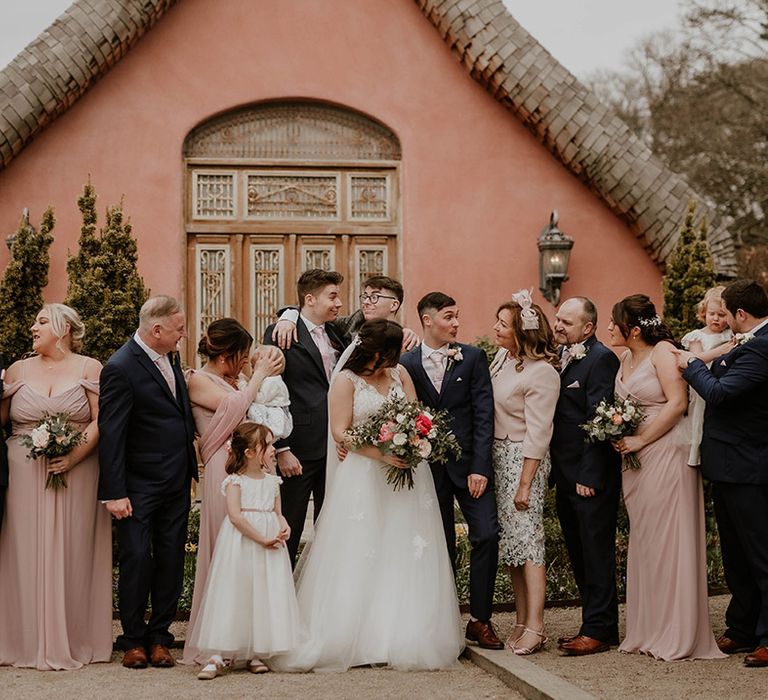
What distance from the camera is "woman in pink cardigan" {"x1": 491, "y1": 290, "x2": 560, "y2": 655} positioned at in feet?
23.1

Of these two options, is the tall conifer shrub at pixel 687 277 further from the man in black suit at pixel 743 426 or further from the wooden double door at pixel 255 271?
the man in black suit at pixel 743 426

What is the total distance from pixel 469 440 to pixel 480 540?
579 mm

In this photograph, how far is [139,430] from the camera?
6824mm

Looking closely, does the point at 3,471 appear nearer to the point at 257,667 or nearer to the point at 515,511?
the point at 257,667

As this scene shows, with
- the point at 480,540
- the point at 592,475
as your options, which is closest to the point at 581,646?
the point at 480,540

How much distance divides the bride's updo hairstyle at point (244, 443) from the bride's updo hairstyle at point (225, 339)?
0.50 meters

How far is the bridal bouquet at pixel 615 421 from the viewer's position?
6.80m

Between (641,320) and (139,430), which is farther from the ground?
(641,320)

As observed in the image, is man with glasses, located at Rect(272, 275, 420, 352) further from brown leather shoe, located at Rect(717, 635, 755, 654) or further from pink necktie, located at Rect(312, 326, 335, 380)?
brown leather shoe, located at Rect(717, 635, 755, 654)

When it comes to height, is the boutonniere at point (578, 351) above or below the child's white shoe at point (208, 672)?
above

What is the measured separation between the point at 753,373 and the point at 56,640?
409 centimetres

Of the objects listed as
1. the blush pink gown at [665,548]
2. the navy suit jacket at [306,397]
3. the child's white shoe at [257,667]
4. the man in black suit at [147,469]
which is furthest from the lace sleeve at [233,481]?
the blush pink gown at [665,548]

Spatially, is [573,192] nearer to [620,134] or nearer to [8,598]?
[620,134]

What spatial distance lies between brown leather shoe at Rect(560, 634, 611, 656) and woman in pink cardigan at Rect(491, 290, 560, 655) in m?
0.17
